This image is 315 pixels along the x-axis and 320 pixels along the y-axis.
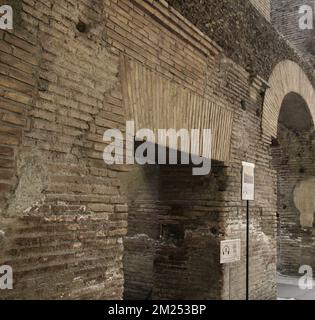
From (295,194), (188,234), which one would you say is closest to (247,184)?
(188,234)

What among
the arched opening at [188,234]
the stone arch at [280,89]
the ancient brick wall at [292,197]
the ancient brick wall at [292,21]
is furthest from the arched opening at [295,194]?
the arched opening at [188,234]

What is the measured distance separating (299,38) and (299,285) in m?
6.28

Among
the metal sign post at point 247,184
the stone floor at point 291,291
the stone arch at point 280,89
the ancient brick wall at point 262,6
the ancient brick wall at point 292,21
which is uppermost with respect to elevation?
the ancient brick wall at point 292,21

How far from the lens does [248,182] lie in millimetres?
5051

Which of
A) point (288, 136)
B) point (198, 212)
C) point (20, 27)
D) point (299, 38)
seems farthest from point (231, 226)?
point (299, 38)

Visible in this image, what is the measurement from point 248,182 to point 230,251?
85cm

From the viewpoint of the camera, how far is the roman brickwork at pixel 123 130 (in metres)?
2.59

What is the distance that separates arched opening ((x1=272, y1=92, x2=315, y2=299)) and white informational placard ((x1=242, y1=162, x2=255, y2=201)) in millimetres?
3681

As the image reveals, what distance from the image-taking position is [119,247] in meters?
3.27

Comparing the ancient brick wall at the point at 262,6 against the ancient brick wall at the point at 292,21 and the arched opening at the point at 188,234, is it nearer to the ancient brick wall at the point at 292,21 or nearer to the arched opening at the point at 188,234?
the arched opening at the point at 188,234

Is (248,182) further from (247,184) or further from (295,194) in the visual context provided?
(295,194)

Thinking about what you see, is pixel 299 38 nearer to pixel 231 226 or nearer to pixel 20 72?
pixel 231 226

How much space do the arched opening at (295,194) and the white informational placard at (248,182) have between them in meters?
3.68
